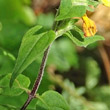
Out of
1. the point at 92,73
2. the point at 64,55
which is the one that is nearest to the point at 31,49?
the point at 64,55

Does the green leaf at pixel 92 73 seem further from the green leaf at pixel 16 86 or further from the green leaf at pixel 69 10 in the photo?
the green leaf at pixel 69 10

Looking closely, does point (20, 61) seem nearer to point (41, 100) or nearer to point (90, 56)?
point (41, 100)

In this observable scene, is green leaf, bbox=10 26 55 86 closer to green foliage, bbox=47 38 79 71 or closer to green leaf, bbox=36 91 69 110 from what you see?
green leaf, bbox=36 91 69 110

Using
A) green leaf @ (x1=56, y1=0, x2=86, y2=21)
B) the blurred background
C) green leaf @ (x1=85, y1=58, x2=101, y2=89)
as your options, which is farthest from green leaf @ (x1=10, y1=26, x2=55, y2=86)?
green leaf @ (x1=85, y1=58, x2=101, y2=89)

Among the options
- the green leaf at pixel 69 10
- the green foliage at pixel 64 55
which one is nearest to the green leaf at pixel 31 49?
the green leaf at pixel 69 10

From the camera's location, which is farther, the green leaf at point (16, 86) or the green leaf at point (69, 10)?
the green leaf at point (16, 86)

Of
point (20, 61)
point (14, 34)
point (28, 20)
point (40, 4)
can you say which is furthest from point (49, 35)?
point (40, 4)

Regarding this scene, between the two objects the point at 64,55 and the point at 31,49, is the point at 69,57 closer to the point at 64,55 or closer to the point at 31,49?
the point at 64,55
